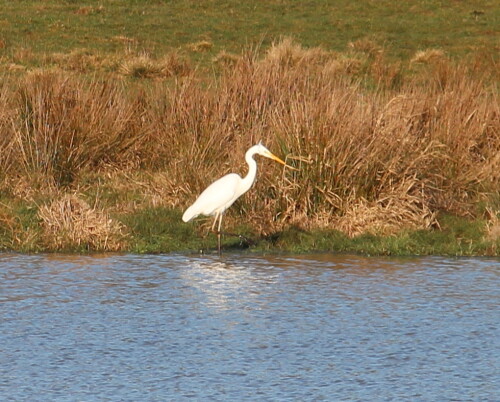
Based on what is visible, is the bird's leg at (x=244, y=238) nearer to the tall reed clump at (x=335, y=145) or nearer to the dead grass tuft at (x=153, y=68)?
the tall reed clump at (x=335, y=145)

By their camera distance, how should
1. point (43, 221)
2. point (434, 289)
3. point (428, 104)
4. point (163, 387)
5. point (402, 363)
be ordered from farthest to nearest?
point (428, 104), point (43, 221), point (434, 289), point (402, 363), point (163, 387)

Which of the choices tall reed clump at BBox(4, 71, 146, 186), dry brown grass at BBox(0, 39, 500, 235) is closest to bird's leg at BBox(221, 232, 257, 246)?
dry brown grass at BBox(0, 39, 500, 235)

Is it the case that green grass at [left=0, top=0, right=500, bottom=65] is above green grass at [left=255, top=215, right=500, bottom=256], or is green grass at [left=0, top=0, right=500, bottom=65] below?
below

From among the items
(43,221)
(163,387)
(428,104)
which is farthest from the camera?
(428,104)

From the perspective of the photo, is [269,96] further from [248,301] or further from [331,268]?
[248,301]

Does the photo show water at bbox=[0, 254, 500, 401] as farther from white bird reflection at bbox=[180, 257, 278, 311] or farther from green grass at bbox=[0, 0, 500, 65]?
green grass at bbox=[0, 0, 500, 65]

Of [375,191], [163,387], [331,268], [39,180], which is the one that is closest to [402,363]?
[163,387]

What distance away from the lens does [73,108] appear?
13.7 metres

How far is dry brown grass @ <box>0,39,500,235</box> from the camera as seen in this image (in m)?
11.8

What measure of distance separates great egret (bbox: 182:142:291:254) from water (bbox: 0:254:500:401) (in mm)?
486

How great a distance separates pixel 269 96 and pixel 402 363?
7.50 meters

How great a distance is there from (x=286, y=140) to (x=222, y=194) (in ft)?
4.28

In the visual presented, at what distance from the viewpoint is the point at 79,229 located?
11.0m

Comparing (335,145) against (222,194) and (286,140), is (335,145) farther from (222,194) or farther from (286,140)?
(222,194)
